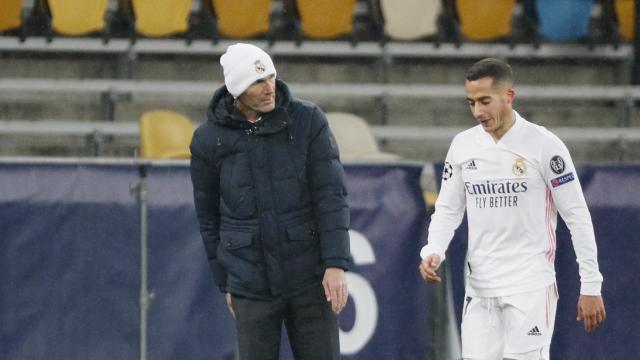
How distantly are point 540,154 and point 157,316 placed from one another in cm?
284

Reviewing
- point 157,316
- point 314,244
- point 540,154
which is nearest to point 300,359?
point 314,244

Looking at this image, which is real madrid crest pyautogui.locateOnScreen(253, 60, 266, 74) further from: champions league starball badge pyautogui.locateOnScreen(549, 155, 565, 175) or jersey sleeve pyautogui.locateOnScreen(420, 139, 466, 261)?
champions league starball badge pyautogui.locateOnScreen(549, 155, 565, 175)

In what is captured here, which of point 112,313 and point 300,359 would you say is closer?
point 300,359

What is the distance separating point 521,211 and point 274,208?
1.01 metres

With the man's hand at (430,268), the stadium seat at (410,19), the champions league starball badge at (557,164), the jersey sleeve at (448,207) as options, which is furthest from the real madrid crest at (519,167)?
the stadium seat at (410,19)

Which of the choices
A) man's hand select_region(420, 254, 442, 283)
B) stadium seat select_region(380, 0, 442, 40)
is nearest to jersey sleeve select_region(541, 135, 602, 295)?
man's hand select_region(420, 254, 442, 283)

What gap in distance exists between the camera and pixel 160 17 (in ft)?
34.2

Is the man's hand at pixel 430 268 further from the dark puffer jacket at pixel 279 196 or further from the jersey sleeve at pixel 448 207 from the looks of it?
the dark puffer jacket at pixel 279 196

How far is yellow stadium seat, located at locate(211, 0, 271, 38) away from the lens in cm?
1059

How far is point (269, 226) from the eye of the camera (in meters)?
4.39

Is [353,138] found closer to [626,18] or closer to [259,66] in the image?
[626,18]

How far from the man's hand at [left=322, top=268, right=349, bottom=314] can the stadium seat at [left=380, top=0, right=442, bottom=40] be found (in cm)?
664

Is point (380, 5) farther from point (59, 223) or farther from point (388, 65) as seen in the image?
point (59, 223)

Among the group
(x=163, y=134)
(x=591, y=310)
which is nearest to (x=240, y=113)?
(x=591, y=310)
